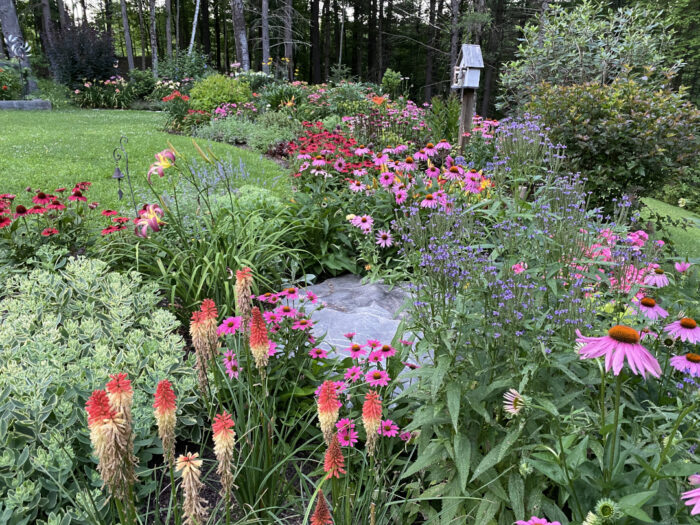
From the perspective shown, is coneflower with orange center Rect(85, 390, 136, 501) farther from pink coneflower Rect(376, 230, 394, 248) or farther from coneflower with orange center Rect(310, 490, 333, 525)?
pink coneflower Rect(376, 230, 394, 248)

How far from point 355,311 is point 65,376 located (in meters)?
1.84

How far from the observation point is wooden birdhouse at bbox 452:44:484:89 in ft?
20.9

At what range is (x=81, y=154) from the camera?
707 centimetres

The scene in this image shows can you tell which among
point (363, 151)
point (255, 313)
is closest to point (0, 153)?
point (363, 151)

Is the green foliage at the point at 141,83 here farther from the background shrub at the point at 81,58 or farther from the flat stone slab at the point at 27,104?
the flat stone slab at the point at 27,104

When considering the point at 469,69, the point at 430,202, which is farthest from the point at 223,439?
the point at 469,69

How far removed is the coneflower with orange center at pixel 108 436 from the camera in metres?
0.92

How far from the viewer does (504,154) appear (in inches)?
122

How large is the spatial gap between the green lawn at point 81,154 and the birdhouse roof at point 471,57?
9.87 ft

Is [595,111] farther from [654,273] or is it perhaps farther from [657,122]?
[654,273]

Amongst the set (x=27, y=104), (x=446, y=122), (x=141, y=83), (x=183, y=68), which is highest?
(x=183, y=68)

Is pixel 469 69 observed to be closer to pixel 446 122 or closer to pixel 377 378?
pixel 446 122

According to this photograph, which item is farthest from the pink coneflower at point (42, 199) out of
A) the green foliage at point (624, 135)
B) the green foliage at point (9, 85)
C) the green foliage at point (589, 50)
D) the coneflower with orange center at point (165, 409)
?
the green foliage at point (9, 85)

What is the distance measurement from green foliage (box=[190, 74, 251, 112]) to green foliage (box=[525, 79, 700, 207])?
742 cm
